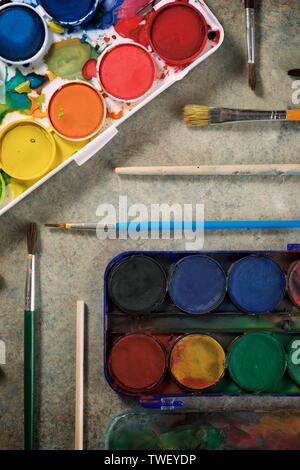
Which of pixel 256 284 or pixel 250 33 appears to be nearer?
pixel 256 284

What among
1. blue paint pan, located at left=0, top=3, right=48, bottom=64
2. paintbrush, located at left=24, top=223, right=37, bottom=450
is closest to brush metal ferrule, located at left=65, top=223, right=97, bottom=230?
paintbrush, located at left=24, top=223, right=37, bottom=450

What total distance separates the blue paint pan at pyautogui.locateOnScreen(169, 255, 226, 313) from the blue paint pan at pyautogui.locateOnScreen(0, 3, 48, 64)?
0.71m

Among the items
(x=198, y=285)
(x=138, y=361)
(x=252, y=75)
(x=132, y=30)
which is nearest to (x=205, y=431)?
(x=138, y=361)

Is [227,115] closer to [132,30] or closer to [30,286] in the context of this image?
[132,30]

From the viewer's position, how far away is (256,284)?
1.88 meters

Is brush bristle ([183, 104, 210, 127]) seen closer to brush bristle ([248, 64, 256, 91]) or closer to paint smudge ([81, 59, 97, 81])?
brush bristle ([248, 64, 256, 91])

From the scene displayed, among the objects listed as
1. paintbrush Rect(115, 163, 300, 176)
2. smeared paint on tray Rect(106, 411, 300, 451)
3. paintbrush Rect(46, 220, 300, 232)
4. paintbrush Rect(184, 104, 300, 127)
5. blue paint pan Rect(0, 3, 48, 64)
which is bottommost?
smeared paint on tray Rect(106, 411, 300, 451)

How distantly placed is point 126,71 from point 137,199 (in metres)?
0.37

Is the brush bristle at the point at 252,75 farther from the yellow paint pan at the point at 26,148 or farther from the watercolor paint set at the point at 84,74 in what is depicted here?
the yellow paint pan at the point at 26,148

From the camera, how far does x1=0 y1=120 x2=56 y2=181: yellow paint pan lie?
1890mm

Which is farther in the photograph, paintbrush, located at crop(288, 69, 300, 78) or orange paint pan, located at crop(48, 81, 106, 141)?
paintbrush, located at crop(288, 69, 300, 78)

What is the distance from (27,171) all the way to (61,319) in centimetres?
44

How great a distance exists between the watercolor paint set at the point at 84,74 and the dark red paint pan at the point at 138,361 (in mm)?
499

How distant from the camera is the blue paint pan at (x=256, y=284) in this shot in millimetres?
1877
